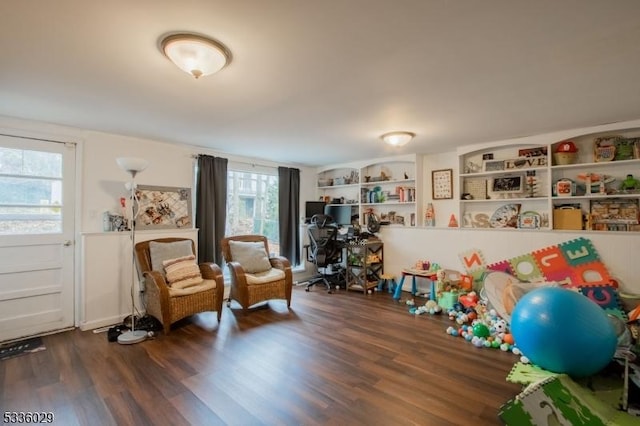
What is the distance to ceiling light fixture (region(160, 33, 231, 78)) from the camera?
1613mm

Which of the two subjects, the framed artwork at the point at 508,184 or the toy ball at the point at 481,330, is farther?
the framed artwork at the point at 508,184

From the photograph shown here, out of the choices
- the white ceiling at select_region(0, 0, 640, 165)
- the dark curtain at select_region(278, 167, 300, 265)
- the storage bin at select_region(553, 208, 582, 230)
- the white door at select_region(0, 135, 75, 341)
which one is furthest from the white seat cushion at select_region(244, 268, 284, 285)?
the storage bin at select_region(553, 208, 582, 230)

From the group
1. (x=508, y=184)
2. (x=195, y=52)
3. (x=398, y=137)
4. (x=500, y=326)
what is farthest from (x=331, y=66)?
(x=508, y=184)

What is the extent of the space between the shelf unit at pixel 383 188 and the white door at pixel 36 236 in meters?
4.01

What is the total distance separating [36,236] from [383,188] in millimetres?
4701

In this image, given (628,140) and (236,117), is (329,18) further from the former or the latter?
(628,140)

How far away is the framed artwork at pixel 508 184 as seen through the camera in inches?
151

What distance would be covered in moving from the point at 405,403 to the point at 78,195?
12.5 ft

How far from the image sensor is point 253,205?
5031 millimetres

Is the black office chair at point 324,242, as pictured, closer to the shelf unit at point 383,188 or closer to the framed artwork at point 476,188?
Answer: the shelf unit at point 383,188

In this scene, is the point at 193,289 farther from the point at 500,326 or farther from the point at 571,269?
the point at 571,269

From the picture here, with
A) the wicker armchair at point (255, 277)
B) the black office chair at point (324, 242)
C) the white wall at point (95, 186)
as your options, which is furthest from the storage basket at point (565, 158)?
the white wall at point (95, 186)

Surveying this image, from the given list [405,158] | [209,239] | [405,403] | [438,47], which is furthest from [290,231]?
[438,47]

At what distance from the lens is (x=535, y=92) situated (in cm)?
233
